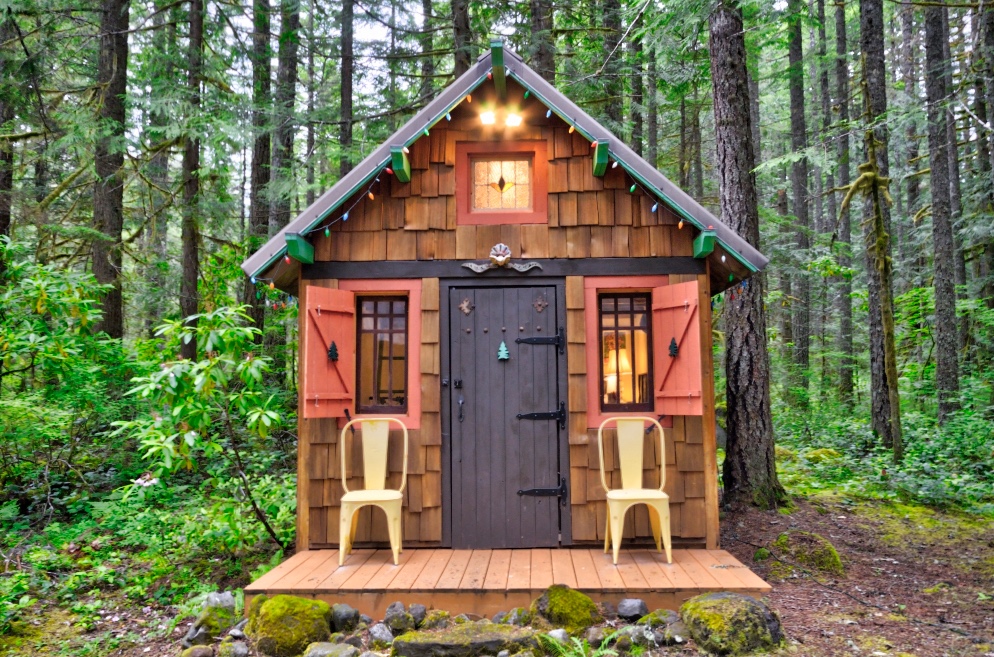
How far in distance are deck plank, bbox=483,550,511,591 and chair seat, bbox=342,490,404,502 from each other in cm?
84

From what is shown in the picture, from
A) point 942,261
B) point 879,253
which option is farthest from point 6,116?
point 942,261

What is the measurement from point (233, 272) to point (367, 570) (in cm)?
506

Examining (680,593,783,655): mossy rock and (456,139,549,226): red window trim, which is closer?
(680,593,783,655): mossy rock

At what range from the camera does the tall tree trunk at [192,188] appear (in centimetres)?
889

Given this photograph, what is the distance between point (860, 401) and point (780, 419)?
130 inches

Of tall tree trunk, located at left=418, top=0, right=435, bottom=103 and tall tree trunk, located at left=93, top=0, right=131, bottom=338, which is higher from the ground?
tall tree trunk, located at left=418, top=0, right=435, bottom=103

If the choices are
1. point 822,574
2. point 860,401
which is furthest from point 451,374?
point 860,401

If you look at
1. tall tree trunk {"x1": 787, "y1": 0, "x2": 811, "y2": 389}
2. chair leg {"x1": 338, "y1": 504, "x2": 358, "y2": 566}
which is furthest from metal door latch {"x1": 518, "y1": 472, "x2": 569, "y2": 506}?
tall tree trunk {"x1": 787, "y1": 0, "x2": 811, "y2": 389}

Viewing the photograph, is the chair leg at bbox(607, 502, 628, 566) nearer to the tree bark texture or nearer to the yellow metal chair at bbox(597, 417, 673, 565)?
the yellow metal chair at bbox(597, 417, 673, 565)

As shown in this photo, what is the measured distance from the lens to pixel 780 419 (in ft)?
39.0

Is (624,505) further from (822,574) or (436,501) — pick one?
(822,574)

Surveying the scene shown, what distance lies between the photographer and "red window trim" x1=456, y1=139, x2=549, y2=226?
5336mm

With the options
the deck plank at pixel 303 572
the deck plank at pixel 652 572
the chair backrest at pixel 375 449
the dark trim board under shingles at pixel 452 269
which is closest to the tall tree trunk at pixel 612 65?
the dark trim board under shingles at pixel 452 269

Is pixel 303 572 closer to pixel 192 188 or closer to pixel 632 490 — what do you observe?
pixel 632 490
